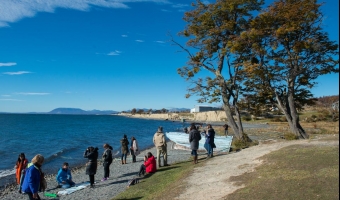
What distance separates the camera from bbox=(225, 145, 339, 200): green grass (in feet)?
21.8

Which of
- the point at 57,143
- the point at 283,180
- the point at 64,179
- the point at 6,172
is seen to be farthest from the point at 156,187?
the point at 57,143

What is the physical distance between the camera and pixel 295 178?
7.71 metres

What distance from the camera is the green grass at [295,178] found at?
6.65m

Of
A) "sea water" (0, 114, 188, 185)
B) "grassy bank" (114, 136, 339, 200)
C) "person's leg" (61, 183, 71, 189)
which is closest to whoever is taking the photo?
"grassy bank" (114, 136, 339, 200)

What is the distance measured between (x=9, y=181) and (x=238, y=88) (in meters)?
16.5

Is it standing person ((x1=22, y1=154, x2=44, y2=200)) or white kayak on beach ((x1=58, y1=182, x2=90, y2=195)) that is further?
white kayak on beach ((x1=58, y1=182, x2=90, y2=195))

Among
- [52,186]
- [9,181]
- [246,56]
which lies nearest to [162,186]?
[52,186]

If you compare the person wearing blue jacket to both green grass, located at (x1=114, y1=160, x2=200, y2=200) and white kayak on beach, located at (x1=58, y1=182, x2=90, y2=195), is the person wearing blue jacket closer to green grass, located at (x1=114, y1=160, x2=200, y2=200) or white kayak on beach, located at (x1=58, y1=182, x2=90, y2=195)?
white kayak on beach, located at (x1=58, y1=182, x2=90, y2=195)

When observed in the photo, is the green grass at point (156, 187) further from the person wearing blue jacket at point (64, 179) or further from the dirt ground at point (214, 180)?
the person wearing blue jacket at point (64, 179)

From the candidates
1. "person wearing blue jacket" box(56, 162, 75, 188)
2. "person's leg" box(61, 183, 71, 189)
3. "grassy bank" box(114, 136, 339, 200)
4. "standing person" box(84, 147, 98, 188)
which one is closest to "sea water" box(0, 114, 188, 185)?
"person wearing blue jacket" box(56, 162, 75, 188)

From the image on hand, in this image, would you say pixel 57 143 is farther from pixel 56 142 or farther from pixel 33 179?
pixel 33 179

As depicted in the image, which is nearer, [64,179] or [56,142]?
[64,179]

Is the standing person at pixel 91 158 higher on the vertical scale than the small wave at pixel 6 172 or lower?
higher

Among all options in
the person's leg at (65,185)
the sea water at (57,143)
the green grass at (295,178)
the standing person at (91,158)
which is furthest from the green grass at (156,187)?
the sea water at (57,143)
